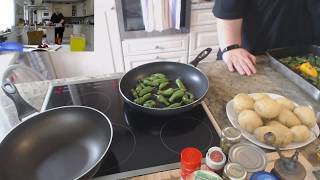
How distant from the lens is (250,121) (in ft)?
1.95

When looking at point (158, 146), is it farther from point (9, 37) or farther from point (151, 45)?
point (151, 45)

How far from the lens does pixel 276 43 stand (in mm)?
1042

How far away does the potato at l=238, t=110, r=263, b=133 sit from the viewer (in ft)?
1.94

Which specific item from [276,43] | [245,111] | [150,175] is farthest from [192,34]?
[150,175]

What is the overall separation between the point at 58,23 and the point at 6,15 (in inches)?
8.0

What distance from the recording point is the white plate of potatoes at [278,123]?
0.57m

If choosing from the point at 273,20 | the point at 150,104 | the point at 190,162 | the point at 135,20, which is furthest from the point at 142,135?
the point at 135,20

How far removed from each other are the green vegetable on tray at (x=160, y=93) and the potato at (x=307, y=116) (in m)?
0.27

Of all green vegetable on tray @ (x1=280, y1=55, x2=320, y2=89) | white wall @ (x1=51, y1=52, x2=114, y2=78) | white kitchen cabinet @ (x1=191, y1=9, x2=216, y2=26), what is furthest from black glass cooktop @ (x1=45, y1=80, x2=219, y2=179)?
white kitchen cabinet @ (x1=191, y1=9, x2=216, y2=26)

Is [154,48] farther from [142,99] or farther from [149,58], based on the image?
[142,99]

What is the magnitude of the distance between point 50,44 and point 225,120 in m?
0.90

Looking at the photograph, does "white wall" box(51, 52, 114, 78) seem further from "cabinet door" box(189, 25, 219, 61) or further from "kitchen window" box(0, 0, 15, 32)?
"cabinet door" box(189, 25, 219, 61)

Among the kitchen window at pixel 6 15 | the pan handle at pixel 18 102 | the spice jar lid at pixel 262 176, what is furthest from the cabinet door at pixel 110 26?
the spice jar lid at pixel 262 176

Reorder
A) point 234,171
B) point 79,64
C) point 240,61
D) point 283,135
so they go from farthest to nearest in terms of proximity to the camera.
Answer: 1. point 79,64
2. point 240,61
3. point 283,135
4. point 234,171
